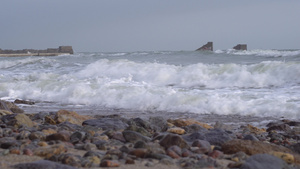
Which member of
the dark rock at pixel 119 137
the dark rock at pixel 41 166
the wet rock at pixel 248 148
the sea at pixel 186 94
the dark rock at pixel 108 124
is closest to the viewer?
the dark rock at pixel 41 166

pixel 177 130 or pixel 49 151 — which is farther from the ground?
pixel 49 151

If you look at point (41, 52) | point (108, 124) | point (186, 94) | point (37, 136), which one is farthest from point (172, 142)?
point (41, 52)

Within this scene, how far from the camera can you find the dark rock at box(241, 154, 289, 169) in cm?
279

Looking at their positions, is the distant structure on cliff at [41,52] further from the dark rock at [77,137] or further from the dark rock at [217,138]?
the dark rock at [217,138]

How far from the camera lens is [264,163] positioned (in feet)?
9.36

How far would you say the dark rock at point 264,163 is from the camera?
9.17 feet

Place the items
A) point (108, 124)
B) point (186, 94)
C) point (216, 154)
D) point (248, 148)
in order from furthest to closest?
1. point (186, 94)
2. point (108, 124)
3. point (248, 148)
4. point (216, 154)

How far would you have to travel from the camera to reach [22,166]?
265cm

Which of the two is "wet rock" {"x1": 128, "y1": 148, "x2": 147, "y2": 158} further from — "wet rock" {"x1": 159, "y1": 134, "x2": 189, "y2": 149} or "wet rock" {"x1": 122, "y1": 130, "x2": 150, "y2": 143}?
"wet rock" {"x1": 122, "y1": 130, "x2": 150, "y2": 143}

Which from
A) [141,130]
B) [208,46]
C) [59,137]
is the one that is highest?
[208,46]

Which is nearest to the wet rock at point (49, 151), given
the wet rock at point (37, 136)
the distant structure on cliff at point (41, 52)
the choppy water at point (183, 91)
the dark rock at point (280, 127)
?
the wet rock at point (37, 136)

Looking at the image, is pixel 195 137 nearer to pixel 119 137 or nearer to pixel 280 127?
pixel 119 137

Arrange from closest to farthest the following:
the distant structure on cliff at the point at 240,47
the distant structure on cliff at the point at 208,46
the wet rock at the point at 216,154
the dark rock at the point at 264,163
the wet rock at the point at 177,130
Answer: the dark rock at the point at 264,163 → the wet rock at the point at 216,154 → the wet rock at the point at 177,130 → the distant structure on cliff at the point at 240,47 → the distant structure on cliff at the point at 208,46

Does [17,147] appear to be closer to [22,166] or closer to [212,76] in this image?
[22,166]
